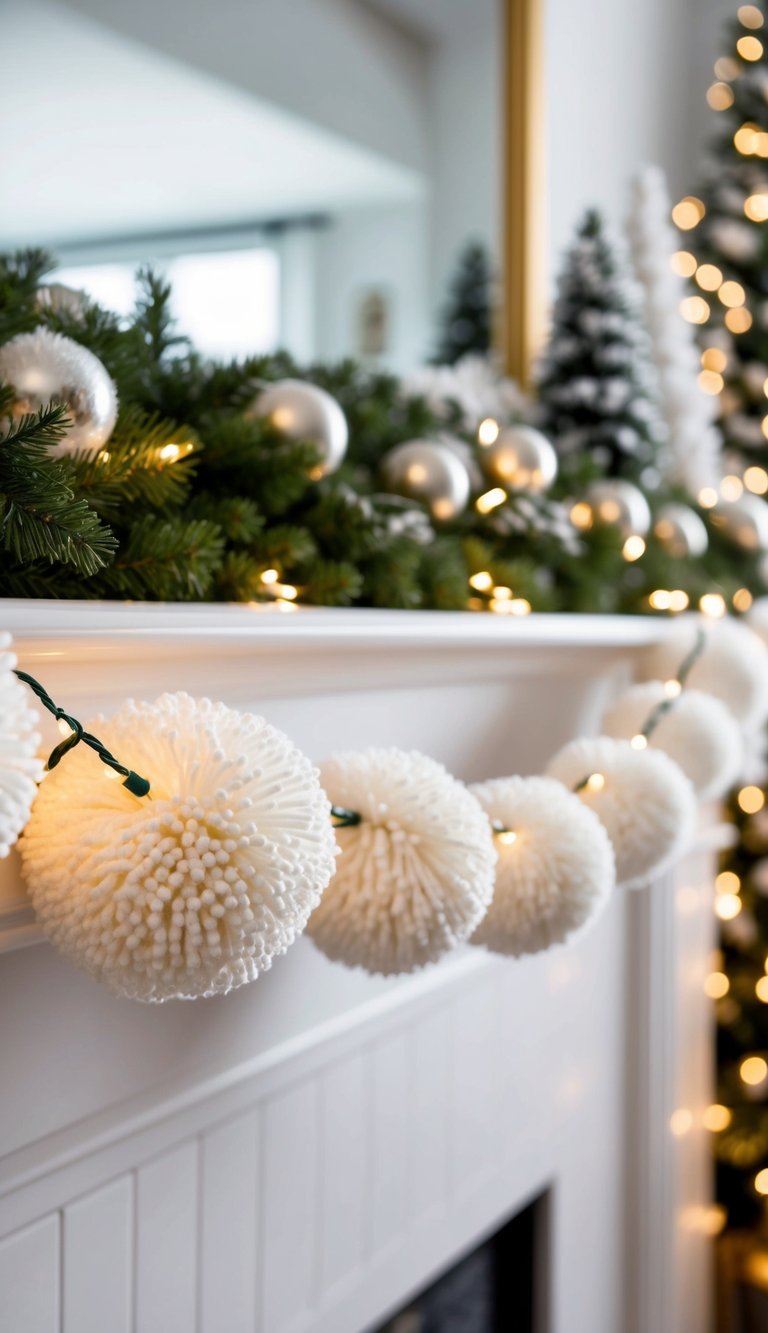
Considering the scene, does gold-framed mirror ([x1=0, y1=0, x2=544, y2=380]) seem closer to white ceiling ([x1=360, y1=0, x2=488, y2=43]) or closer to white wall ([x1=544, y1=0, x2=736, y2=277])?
white ceiling ([x1=360, y1=0, x2=488, y2=43])

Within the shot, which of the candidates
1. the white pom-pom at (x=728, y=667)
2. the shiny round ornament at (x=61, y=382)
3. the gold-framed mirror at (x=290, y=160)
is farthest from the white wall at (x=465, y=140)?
the shiny round ornament at (x=61, y=382)

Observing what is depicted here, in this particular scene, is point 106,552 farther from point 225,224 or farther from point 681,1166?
point 681,1166

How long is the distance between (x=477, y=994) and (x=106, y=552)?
72 cm

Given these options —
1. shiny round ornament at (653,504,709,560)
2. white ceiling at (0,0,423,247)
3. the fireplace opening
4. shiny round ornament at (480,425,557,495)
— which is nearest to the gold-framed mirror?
white ceiling at (0,0,423,247)

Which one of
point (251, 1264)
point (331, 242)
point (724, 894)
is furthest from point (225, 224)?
point (724, 894)

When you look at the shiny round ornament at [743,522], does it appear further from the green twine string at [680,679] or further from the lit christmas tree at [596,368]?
the green twine string at [680,679]

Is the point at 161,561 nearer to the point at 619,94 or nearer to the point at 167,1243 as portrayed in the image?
the point at 167,1243

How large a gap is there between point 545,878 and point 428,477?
404 millimetres

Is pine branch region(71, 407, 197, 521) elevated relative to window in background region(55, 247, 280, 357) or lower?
lower

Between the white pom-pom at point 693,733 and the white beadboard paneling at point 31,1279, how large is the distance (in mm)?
600

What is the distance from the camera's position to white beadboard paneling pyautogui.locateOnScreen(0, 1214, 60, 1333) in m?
0.63

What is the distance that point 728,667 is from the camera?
1.05 meters

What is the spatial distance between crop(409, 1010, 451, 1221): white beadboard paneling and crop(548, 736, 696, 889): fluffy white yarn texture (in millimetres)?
297

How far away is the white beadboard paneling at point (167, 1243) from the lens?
725mm
